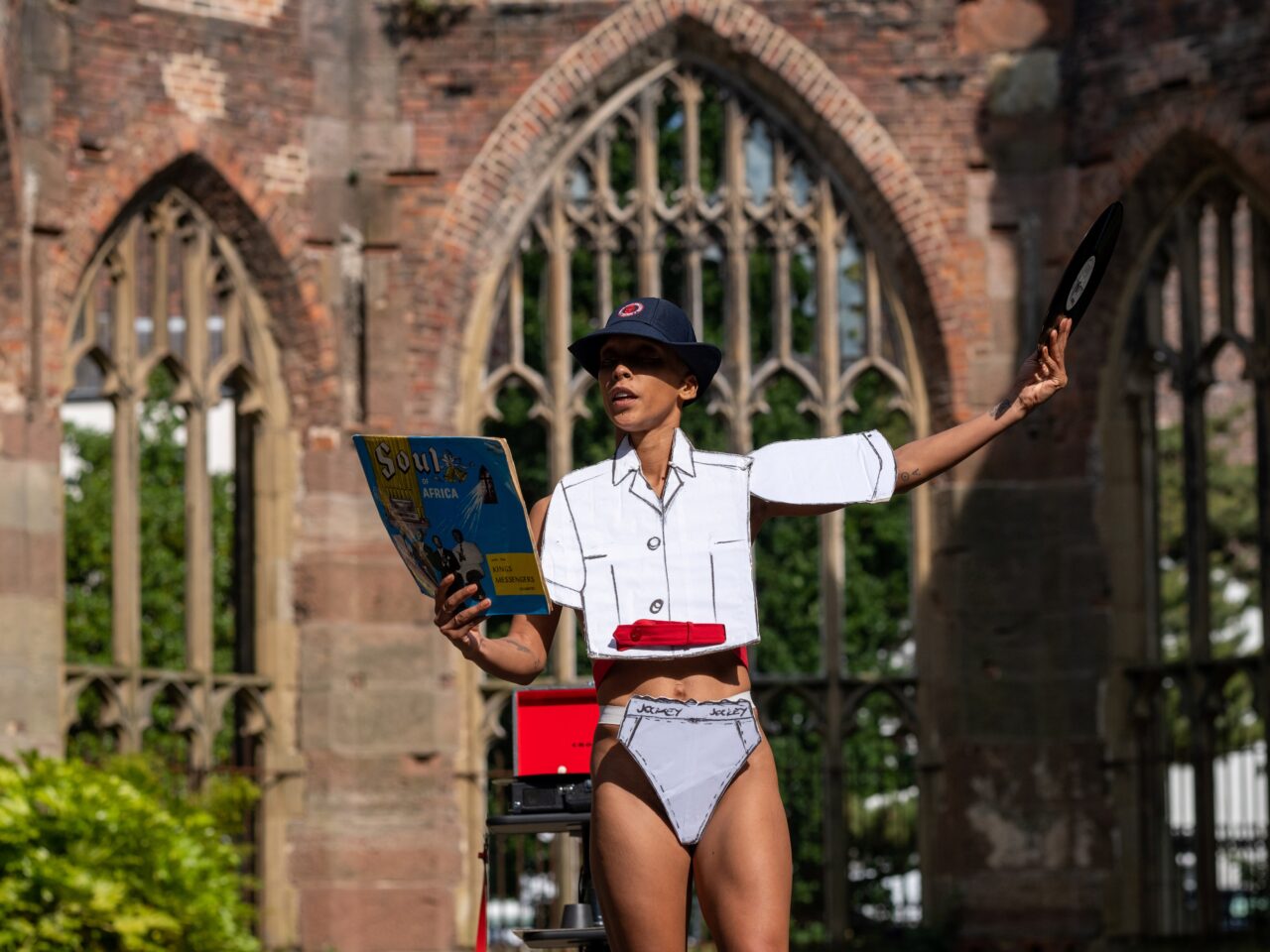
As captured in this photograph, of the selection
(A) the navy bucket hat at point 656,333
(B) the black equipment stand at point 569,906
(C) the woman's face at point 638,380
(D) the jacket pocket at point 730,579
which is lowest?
(B) the black equipment stand at point 569,906

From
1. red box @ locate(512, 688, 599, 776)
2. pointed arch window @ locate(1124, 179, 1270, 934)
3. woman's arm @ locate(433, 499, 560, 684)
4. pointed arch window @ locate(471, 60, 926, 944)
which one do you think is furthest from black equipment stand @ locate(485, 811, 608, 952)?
pointed arch window @ locate(1124, 179, 1270, 934)

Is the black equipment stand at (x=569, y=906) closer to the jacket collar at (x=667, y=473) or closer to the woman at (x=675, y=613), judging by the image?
the woman at (x=675, y=613)

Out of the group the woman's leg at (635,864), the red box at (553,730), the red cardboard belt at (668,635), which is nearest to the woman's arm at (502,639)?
the red cardboard belt at (668,635)

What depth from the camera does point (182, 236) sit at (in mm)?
13891

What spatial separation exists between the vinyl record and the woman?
5 cm

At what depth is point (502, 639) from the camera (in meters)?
4.53

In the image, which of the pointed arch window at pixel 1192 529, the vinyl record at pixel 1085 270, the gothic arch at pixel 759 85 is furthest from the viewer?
the gothic arch at pixel 759 85

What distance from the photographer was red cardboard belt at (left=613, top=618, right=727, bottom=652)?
Result: 4.46 meters

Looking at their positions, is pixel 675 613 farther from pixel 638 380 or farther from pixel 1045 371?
pixel 1045 371

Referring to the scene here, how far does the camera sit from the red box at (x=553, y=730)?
5.70 m

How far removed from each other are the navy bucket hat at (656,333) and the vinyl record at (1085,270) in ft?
2.11

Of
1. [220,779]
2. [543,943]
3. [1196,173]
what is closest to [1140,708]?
[1196,173]

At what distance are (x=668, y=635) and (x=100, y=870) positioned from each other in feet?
20.7

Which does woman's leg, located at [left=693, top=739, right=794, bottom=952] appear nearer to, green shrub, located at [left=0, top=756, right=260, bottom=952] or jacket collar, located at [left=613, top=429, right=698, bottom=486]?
jacket collar, located at [left=613, top=429, right=698, bottom=486]
